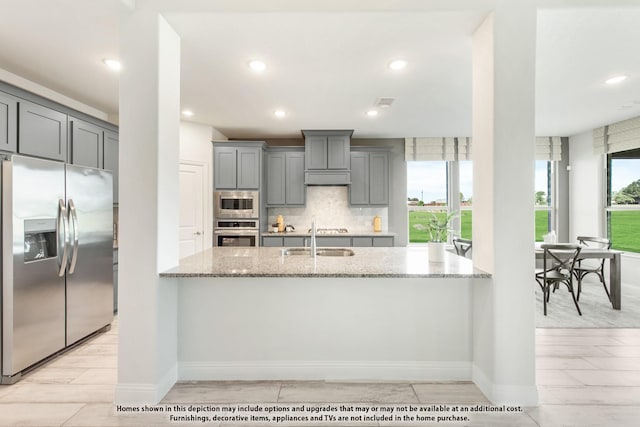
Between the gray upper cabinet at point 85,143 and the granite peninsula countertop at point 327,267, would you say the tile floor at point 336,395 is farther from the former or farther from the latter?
the gray upper cabinet at point 85,143

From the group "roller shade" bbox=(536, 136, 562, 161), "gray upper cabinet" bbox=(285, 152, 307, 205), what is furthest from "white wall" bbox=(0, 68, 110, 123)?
"roller shade" bbox=(536, 136, 562, 161)

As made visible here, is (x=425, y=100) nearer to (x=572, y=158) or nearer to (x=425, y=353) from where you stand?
(x=425, y=353)

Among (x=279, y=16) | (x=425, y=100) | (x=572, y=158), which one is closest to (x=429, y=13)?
(x=279, y=16)

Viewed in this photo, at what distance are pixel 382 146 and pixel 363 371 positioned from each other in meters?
4.10

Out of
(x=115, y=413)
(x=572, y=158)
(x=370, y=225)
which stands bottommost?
(x=115, y=413)

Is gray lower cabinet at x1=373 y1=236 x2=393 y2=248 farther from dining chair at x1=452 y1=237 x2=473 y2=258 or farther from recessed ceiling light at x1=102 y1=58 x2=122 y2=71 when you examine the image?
recessed ceiling light at x1=102 y1=58 x2=122 y2=71

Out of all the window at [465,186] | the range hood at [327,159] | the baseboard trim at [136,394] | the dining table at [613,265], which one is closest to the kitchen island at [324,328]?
the baseboard trim at [136,394]

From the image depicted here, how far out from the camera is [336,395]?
2.25m

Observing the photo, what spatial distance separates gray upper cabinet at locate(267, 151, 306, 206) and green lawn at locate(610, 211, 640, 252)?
5030 mm

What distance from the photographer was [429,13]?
2.16m

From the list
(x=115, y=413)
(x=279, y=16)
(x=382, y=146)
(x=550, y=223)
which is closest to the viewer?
(x=115, y=413)

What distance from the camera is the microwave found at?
207 inches

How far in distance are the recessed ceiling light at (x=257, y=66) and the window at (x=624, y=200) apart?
18.9ft

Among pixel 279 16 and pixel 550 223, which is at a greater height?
pixel 279 16
